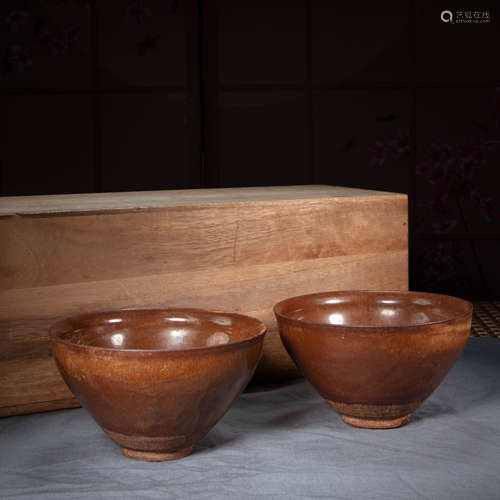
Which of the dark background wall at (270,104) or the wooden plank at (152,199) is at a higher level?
the dark background wall at (270,104)

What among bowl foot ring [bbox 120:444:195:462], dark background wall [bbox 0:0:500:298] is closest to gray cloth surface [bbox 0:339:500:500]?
bowl foot ring [bbox 120:444:195:462]

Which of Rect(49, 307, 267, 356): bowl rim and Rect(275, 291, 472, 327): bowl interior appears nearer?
Rect(49, 307, 267, 356): bowl rim

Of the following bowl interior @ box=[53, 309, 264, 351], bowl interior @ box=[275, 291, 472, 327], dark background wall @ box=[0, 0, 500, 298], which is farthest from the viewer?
dark background wall @ box=[0, 0, 500, 298]

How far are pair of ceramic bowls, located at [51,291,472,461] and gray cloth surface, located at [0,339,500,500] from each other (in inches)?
1.5

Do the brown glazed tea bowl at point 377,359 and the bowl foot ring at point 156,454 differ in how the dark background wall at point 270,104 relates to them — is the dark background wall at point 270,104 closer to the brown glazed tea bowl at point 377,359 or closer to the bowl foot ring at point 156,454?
the brown glazed tea bowl at point 377,359

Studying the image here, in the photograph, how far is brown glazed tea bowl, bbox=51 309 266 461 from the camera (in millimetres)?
816

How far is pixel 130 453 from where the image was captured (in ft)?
2.96

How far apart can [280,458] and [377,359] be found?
156 mm

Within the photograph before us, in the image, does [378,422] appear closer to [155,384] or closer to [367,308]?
[367,308]

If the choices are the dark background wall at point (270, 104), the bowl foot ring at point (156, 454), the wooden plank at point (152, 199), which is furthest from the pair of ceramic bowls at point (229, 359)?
the dark background wall at point (270, 104)

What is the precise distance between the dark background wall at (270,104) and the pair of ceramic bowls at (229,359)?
1.07 m

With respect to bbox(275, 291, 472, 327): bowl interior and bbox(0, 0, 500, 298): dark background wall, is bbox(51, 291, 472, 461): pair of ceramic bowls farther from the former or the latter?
bbox(0, 0, 500, 298): dark background wall

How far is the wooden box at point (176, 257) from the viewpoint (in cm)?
102

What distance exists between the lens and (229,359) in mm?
847
